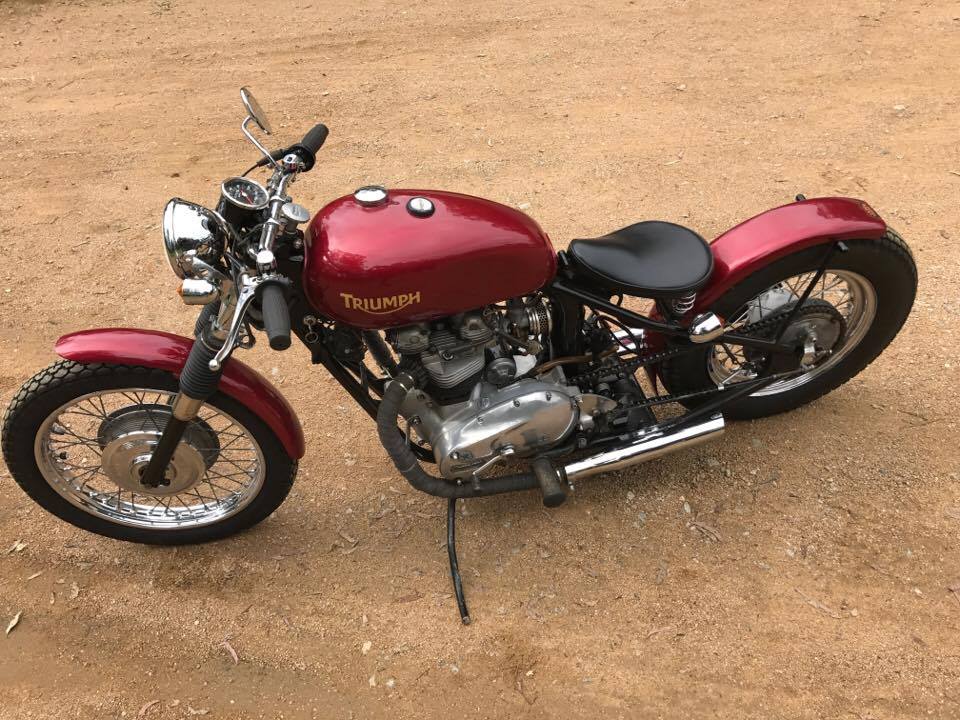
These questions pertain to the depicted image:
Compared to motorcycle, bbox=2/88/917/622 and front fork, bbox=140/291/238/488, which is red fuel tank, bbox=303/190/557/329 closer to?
motorcycle, bbox=2/88/917/622

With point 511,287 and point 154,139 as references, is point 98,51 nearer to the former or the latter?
point 154,139

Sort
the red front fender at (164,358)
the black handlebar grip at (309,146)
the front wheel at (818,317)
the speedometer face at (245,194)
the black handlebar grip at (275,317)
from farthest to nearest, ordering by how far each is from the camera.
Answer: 1. the front wheel at (818,317)
2. the black handlebar grip at (309,146)
3. the red front fender at (164,358)
4. the speedometer face at (245,194)
5. the black handlebar grip at (275,317)

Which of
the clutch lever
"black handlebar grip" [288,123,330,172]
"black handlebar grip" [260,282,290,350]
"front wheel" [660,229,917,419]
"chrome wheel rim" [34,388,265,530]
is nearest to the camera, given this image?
"black handlebar grip" [260,282,290,350]

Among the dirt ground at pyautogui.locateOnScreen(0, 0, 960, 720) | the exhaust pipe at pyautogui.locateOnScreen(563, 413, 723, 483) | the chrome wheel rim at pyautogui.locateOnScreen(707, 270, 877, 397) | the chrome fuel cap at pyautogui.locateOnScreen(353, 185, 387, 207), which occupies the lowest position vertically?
the dirt ground at pyautogui.locateOnScreen(0, 0, 960, 720)

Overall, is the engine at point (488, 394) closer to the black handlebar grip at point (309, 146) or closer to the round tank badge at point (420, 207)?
the round tank badge at point (420, 207)

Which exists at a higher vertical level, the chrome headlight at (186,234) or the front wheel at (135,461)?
the chrome headlight at (186,234)

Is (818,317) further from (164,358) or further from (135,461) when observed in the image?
(135,461)

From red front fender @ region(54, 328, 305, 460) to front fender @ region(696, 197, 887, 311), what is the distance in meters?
1.61

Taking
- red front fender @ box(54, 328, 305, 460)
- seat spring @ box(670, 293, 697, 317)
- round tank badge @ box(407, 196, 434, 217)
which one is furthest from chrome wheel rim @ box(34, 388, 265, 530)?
seat spring @ box(670, 293, 697, 317)

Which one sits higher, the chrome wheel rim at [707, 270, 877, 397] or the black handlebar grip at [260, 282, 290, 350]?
the black handlebar grip at [260, 282, 290, 350]

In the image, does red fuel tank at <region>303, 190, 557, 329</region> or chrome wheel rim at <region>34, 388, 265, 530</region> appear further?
chrome wheel rim at <region>34, 388, 265, 530</region>

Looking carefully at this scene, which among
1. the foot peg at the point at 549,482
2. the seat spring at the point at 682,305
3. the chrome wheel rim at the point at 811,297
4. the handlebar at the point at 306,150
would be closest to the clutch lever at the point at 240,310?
the handlebar at the point at 306,150

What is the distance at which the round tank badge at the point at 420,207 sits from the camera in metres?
2.19

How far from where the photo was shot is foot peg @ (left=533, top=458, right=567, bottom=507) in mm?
2695
